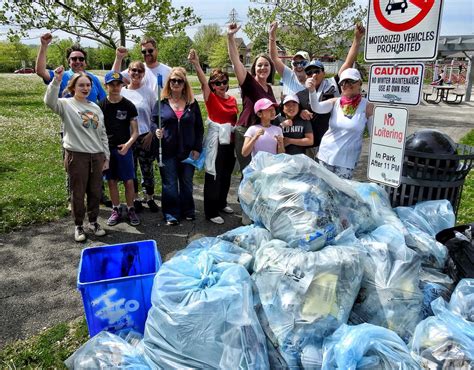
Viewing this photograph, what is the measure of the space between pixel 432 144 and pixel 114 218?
10.7 feet

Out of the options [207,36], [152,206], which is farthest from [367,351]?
[207,36]

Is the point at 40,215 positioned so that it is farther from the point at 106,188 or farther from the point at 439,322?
the point at 439,322

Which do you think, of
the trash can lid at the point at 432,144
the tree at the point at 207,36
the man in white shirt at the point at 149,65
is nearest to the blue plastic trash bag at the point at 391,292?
the trash can lid at the point at 432,144

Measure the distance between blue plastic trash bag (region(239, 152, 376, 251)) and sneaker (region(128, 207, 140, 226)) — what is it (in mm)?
1891

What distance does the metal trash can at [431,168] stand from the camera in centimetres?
296

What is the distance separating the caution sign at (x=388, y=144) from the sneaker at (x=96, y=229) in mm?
2749

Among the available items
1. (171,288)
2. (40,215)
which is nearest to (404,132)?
(171,288)

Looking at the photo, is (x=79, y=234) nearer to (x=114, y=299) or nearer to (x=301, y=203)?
(x=114, y=299)

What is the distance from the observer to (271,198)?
2.72 metres

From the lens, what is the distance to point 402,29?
99.3 inches

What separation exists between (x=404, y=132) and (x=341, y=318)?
49.4 inches

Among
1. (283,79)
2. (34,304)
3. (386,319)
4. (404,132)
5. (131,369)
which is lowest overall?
(34,304)

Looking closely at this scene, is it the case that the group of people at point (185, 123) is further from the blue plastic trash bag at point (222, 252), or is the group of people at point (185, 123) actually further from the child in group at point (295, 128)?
the blue plastic trash bag at point (222, 252)

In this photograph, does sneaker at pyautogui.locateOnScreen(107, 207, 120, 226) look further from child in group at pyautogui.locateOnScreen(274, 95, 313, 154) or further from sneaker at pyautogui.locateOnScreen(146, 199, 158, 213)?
child in group at pyautogui.locateOnScreen(274, 95, 313, 154)
